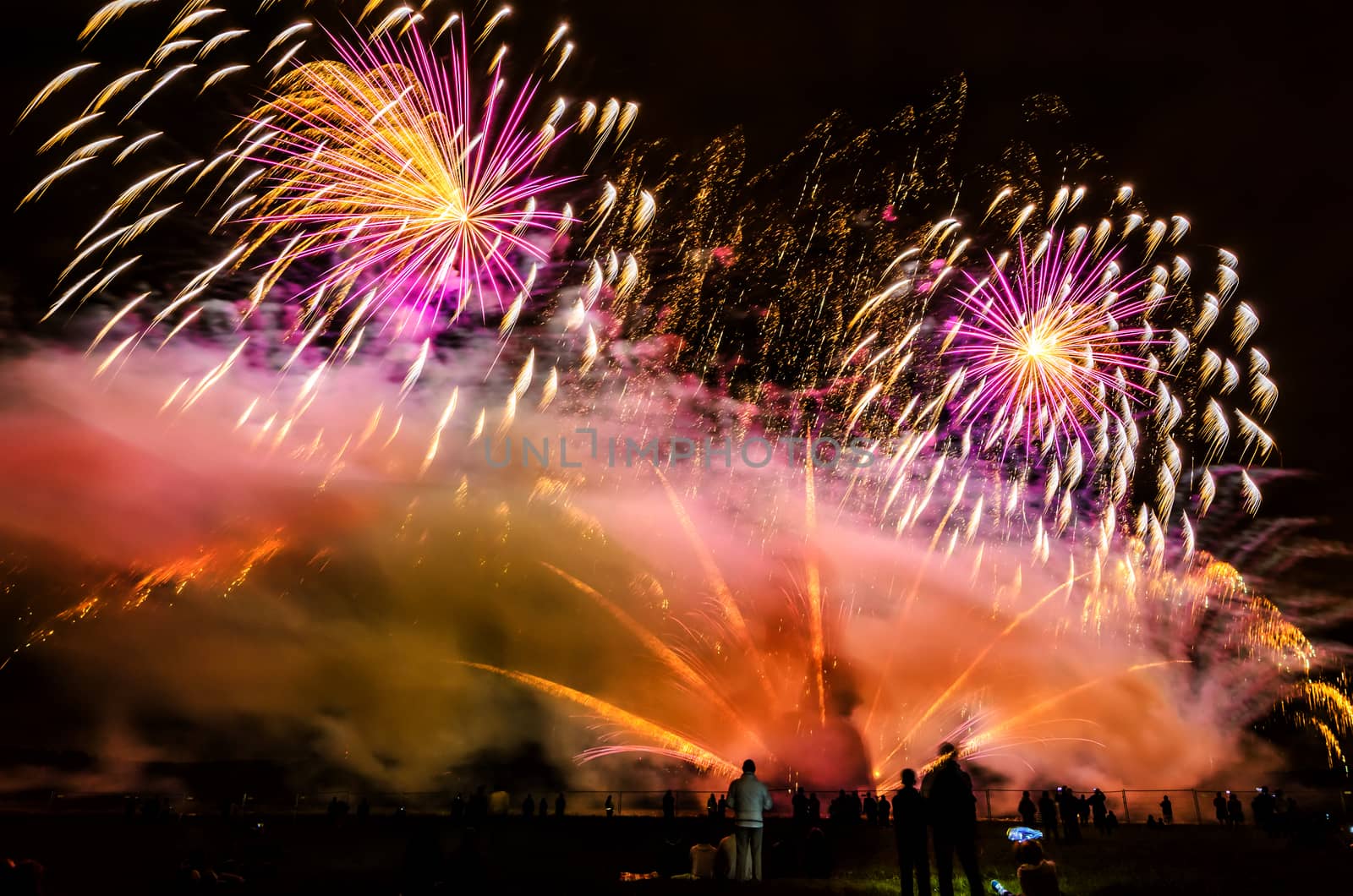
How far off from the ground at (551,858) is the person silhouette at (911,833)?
6.81 ft

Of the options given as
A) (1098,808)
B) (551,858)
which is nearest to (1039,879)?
(551,858)

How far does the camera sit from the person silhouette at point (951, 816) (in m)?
8.88

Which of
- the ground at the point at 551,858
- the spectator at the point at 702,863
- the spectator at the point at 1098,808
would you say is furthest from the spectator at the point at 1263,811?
the spectator at the point at 702,863

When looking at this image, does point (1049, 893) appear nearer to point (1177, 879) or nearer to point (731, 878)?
point (731, 878)

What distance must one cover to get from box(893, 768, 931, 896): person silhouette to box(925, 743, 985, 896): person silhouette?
0.17m

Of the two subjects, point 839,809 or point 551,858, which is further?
point 839,809

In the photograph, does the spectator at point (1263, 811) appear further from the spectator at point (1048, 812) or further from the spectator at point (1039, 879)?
the spectator at point (1039, 879)

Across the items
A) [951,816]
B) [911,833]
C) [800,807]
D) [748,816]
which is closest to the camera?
[951,816]

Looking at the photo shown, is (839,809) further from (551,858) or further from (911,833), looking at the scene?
(911,833)

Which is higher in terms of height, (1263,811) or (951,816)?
(1263,811)

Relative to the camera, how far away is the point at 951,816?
8.99 meters

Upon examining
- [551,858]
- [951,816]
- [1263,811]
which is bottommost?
[551,858]

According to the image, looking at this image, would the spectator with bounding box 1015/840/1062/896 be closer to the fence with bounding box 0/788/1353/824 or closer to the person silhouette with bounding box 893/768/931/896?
the person silhouette with bounding box 893/768/931/896

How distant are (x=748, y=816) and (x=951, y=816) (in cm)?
321
